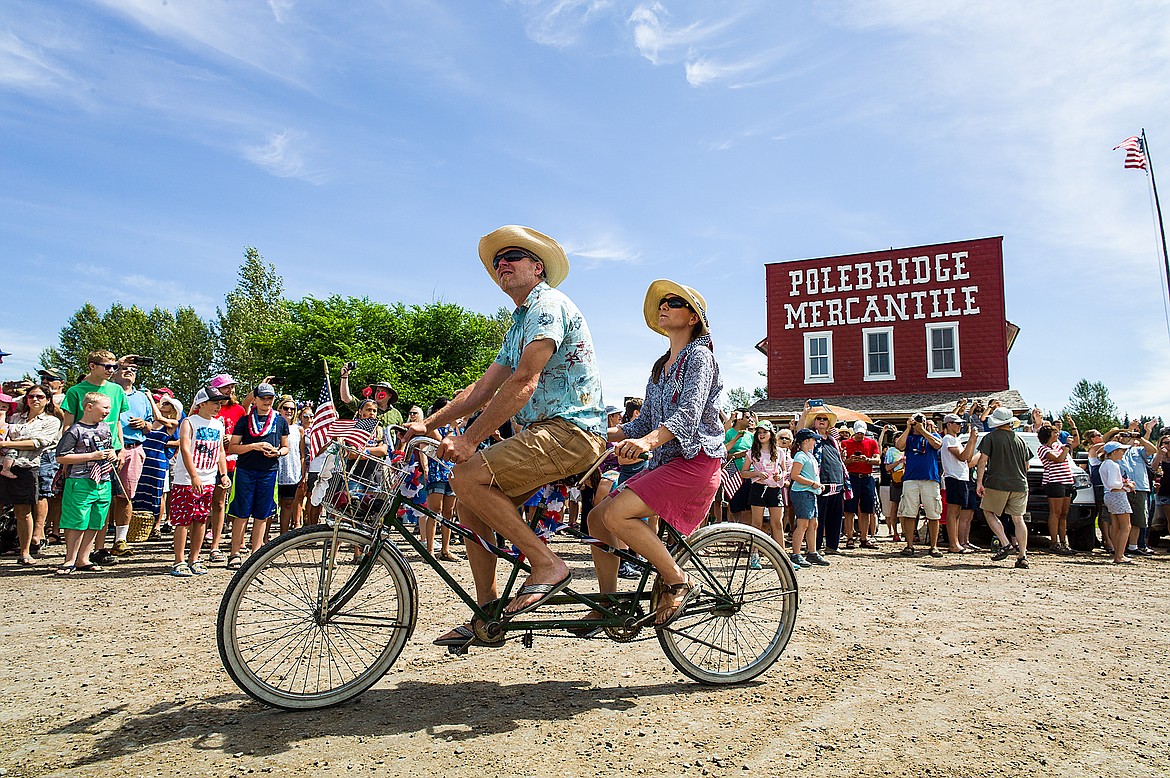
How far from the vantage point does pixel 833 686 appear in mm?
4074

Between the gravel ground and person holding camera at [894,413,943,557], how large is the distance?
521 cm

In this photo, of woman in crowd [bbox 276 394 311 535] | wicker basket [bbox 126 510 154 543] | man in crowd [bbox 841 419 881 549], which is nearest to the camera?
wicker basket [bbox 126 510 154 543]

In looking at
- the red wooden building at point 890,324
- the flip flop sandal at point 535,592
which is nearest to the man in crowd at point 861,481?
the flip flop sandal at point 535,592

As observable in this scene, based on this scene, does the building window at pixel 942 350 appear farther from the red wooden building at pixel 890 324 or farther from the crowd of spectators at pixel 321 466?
the crowd of spectators at pixel 321 466

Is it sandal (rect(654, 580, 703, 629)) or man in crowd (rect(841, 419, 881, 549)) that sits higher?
man in crowd (rect(841, 419, 881, 549))

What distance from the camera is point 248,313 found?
5728 cm

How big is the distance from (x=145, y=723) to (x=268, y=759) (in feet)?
2.60

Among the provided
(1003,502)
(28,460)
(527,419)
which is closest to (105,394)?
(28,460)

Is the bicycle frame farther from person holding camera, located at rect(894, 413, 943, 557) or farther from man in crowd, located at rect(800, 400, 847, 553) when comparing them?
person holding camera, located at rect(894, 413, 943, 557)

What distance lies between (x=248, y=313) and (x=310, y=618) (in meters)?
58.9

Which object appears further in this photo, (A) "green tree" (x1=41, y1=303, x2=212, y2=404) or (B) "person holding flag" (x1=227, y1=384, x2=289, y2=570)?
(A) "green tree" (x1=41, y1=303, x2=212, y2=404)

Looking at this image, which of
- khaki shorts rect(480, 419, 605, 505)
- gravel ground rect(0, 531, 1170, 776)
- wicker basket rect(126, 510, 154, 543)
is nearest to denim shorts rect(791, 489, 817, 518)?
gravel ground rect(0, 531, 1170, 776)

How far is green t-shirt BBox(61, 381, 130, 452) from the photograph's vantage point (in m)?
8.12

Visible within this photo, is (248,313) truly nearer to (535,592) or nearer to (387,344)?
(387,344)
